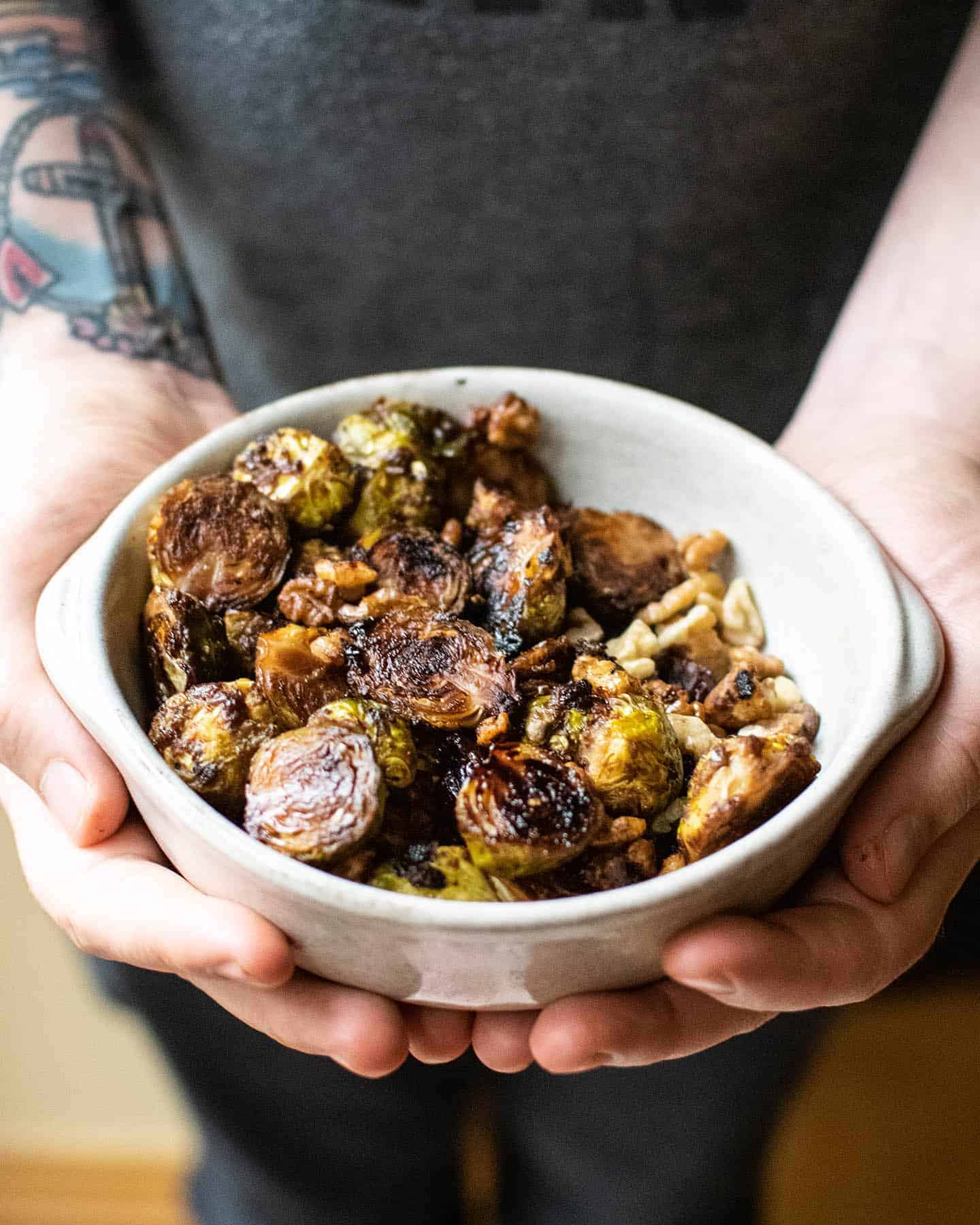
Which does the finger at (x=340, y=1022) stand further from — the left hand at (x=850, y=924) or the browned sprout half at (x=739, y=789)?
the browned sprout half at (x=739, y=789)

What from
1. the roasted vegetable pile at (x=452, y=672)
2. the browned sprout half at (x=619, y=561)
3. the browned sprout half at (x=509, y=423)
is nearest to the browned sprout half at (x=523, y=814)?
the roasted vegetable pile at (x=452, y=672)

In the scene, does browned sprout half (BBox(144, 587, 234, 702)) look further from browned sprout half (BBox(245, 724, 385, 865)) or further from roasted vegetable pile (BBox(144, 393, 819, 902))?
browned sprout half (BBox(245, 724, 385, 865))

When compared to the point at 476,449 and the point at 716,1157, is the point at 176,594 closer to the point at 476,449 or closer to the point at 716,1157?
the point at 476,449

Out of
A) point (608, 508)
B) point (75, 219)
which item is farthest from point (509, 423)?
point (75, 219)

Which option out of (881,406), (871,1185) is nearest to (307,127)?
(881,406)

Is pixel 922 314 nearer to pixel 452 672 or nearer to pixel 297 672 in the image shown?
pixel 452 672

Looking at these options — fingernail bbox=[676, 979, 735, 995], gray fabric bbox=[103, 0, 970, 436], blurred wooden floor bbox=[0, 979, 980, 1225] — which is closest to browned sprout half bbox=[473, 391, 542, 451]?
gray fabric bbox=[103, 0, 970, 436]
